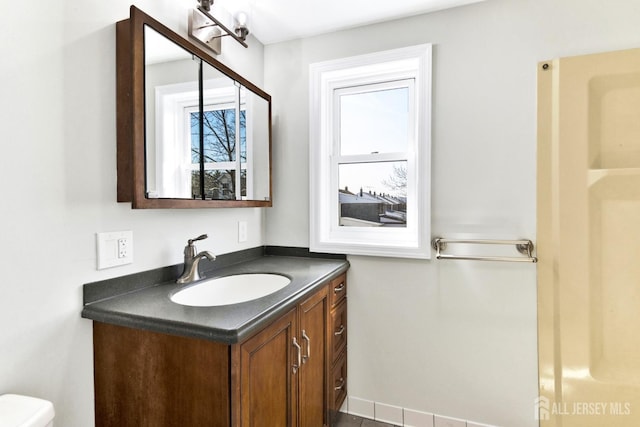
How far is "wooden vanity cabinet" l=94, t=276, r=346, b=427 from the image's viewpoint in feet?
2.85

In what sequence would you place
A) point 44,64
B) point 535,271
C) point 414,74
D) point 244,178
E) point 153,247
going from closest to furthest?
point 44,64, point 153,247, point 535,271, point 244,178, point 414,74

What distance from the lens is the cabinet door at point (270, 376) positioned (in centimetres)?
91

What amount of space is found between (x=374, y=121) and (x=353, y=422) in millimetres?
1810

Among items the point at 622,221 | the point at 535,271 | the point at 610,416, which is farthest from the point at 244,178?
the point at 610,416

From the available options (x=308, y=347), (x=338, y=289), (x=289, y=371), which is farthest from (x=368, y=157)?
(x=289, y=371)

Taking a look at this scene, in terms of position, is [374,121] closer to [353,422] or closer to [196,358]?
[196,358]

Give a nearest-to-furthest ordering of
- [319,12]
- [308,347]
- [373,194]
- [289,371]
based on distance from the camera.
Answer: [289,371] → [308,347] → [319,12] → [373,194]

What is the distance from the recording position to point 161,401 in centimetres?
94

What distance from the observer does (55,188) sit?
3.09 ft

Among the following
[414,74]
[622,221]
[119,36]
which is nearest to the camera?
[119,36]

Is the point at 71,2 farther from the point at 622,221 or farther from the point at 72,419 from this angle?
the point at 622,221

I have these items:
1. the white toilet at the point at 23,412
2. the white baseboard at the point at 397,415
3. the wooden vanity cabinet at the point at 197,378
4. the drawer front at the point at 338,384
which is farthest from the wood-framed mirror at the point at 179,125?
the white baseboard at the point at 397,415

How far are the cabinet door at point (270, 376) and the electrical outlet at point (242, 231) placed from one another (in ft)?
2.47

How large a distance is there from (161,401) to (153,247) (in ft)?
1.88
